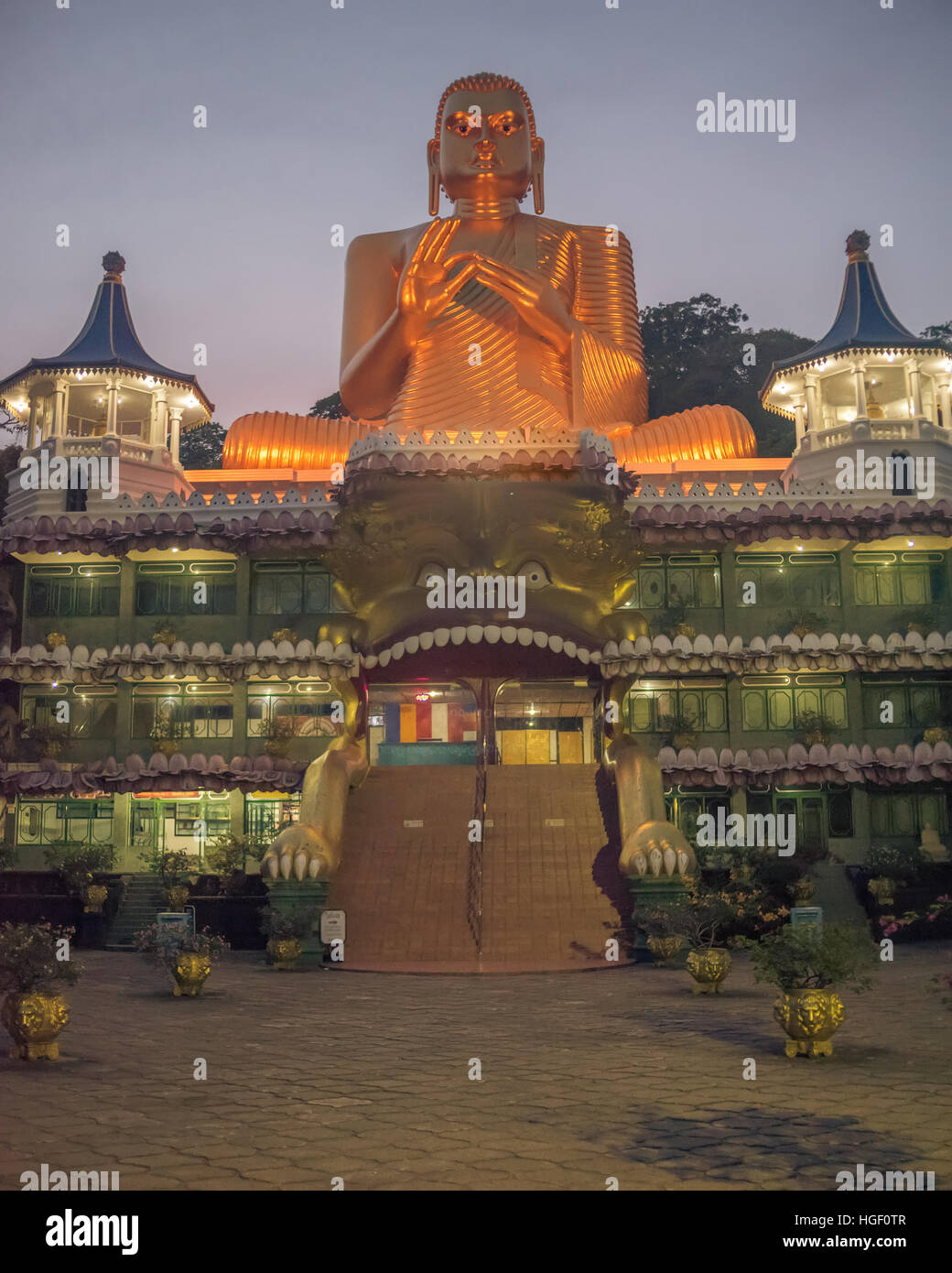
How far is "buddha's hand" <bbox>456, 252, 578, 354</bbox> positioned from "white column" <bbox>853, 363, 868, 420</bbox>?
29.1 feet

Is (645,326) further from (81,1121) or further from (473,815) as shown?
(81,1121)

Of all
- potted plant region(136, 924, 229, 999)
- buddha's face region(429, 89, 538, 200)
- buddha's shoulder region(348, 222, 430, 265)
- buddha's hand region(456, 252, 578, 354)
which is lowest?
potted plant region(136, 924, 229, 999)

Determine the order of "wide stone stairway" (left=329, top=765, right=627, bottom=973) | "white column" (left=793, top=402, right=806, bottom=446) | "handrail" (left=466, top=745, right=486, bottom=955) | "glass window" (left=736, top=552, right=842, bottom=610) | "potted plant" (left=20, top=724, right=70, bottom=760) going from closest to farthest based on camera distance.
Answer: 1. "wide stone stairway" (left=329, top=765, right=627, bottom=973)
2. "handrail" (left=466, top=745, right=486, bottom=955)
3. "potted plant" (left=20, top=724, right=70, bottom=760)
4. "glass window" (left=736, top=552, right=842, bottom=610)
5. "white column" (left=793, top=402, right=806, bottom=446)

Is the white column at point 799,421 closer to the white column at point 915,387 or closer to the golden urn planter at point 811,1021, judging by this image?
the white column at point 915,387

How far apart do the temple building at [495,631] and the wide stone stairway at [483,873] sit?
0.41 feet

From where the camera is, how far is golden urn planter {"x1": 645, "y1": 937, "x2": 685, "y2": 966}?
69.5ft

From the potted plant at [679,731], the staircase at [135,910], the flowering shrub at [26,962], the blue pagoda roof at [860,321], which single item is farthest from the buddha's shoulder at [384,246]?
the flowering shrub at [26,962]

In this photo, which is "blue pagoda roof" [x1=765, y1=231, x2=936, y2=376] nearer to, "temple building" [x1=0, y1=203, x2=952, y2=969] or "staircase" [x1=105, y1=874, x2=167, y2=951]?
"temple building" [x1=0, y1=203, x2=952, y2=969]

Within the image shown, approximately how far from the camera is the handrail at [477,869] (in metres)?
22.4

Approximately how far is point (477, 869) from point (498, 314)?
54.0 ft

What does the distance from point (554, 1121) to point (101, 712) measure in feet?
83.6

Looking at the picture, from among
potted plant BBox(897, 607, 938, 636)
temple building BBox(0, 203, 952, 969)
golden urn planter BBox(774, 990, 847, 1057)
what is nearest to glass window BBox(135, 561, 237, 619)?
temple building BBox(0, 203, 952, 969)

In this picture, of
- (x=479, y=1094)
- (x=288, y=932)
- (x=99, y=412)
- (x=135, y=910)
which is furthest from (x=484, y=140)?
(x=479, y=1094)
